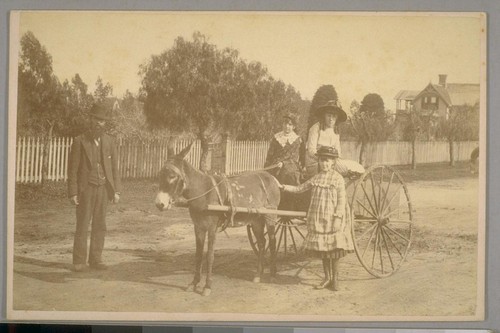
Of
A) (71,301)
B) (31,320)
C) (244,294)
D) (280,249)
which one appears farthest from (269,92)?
(31,320)

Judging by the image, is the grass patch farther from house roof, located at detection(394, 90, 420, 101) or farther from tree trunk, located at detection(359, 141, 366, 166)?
house roof, located at detection(394, 90, 420, 101)

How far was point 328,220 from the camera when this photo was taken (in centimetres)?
376

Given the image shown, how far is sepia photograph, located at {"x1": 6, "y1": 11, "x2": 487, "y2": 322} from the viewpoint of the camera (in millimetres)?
3738

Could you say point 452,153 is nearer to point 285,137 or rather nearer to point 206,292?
point 285,137

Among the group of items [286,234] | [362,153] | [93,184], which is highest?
[362,153]

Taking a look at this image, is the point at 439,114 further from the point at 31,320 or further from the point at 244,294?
the point at 31,320

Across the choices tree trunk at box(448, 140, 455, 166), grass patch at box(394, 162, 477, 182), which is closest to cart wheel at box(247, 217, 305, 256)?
grass patch at box(394, 162, 477, 182)

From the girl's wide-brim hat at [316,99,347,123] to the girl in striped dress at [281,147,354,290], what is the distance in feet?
0.62

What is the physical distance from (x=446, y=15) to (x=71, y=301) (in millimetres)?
2725

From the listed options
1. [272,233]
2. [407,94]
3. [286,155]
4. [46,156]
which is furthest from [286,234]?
[46,156]

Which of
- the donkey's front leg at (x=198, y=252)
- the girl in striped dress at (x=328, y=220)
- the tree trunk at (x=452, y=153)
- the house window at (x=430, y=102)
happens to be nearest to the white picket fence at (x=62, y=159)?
the donkey's front leg at (x=198, y=252)

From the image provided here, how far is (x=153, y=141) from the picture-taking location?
12.3ft

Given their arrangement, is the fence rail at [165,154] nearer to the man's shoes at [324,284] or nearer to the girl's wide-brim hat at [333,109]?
the girl's wide-brim hat at [333,109]

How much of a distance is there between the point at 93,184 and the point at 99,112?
42 centimetres
